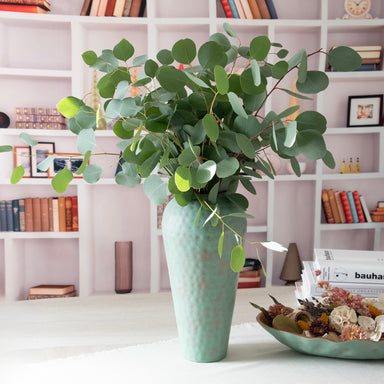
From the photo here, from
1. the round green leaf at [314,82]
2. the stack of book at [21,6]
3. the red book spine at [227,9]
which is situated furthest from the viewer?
the red book spine at [227,9]

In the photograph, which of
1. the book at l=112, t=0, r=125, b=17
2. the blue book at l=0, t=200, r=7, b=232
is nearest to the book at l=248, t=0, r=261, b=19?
the book at l=112, t=0, r=125, b=17

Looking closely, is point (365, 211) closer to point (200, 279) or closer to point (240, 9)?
point (240, 9)

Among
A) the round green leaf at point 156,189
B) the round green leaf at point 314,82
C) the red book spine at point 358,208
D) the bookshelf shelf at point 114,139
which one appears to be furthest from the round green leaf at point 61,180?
the red book spine at point 358,208

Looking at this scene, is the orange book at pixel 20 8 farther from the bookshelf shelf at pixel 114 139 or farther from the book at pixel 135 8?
the book at pixel 135 8

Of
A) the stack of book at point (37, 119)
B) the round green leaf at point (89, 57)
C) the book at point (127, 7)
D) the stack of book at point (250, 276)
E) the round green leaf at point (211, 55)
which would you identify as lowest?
the stack of book at point (250, 276)

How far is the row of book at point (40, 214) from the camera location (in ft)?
9.84

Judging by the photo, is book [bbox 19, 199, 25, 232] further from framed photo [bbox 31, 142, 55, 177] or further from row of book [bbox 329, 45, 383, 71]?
row of book [bbox 329, 45, 383, 71]

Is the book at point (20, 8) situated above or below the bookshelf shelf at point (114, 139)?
above

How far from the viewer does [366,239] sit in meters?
3.44

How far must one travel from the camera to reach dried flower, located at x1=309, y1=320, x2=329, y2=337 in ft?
2.40

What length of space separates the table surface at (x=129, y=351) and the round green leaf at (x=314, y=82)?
45 centimetres

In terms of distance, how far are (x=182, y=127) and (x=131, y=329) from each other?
18.7 inches

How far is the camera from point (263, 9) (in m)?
3.04

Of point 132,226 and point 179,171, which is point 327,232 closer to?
point 132,226
